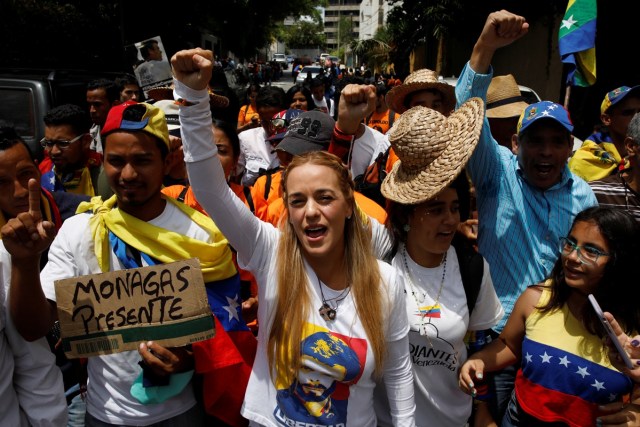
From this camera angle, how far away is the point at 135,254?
6.31 feet

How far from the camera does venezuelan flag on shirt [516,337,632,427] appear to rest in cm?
199

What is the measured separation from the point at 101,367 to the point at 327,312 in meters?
0.90

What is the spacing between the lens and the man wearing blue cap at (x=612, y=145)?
11.4ft

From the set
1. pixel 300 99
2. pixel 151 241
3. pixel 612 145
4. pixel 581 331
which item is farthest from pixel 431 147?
pixel 300 99

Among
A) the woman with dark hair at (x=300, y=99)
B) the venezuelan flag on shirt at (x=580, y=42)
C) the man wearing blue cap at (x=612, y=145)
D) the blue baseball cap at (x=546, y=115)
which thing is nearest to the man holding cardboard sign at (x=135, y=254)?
the blue baseball cap at (x=546, y=115)

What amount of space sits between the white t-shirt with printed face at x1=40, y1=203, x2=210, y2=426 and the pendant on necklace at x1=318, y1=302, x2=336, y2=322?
2.20 ft

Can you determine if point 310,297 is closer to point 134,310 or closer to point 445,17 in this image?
point 134,310

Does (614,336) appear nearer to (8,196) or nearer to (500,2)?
(8,196)

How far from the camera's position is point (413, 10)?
1903 centimetres

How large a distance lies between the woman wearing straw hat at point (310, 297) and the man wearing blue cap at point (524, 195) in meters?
0.86

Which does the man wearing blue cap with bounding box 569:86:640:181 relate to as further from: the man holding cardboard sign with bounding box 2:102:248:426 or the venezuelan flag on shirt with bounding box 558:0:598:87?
the man holding cardboard sign with bounding box 2:102:248:426

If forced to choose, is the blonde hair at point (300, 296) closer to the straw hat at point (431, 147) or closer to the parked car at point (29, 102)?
the straw hat at point (431, 147)

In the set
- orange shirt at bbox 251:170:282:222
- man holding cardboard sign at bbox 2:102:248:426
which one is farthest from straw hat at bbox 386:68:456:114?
man holding cardboard sign at bbox 2:102:248:426

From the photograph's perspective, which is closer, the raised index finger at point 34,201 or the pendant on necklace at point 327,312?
the raised index finger at point 34,201
